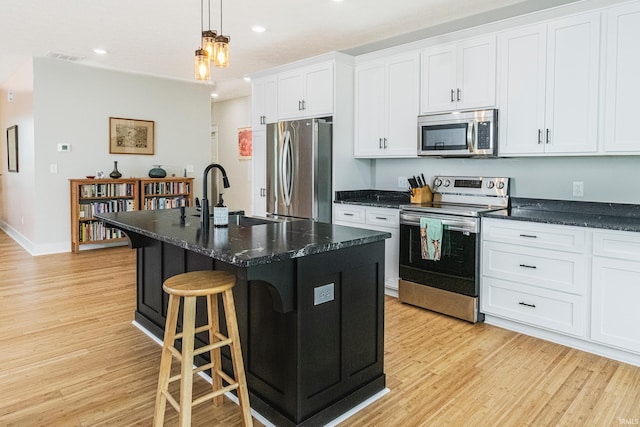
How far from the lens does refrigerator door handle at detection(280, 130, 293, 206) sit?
4.58m

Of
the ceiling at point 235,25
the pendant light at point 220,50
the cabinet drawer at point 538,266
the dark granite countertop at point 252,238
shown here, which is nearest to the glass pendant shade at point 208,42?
the pendant light at point 220,50

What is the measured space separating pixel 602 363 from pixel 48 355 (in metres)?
3.50

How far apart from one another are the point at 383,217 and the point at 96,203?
4101mm

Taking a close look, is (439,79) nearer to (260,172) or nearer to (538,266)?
(538,266)

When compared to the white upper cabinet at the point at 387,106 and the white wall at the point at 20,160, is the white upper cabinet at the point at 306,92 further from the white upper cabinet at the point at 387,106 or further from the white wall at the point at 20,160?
the white wall at the point at 20,160

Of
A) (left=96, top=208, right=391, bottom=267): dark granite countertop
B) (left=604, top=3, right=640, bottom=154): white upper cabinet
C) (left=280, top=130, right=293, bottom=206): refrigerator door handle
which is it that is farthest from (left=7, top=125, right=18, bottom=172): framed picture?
(left=604, top=3, right=640, bottom=154): white upper cabinet

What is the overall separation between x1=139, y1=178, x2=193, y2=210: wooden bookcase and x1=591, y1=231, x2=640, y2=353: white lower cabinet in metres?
5.42

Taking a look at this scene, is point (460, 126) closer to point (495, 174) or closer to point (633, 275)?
point (495, 174)

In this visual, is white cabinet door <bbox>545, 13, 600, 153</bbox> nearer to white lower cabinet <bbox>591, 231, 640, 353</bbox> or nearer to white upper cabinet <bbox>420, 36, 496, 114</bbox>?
white upper cabinet <bbox>420, 36, 496, 114</bbox>

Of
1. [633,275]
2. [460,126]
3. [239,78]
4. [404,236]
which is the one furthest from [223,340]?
[239,78]

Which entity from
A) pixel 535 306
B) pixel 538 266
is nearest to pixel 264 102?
pixel 538 266

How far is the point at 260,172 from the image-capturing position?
525cm

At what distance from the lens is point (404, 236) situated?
3.72 m

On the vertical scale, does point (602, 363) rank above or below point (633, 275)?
below
